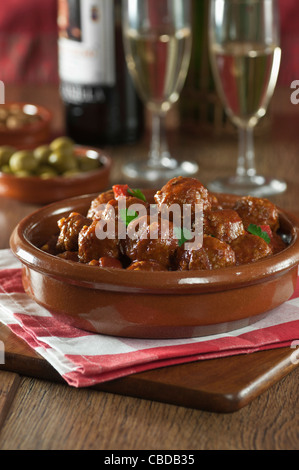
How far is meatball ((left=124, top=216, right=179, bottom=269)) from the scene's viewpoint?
0.87 meters

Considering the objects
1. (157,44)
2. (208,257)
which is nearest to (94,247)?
(208,257)

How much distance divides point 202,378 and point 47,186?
73 cm

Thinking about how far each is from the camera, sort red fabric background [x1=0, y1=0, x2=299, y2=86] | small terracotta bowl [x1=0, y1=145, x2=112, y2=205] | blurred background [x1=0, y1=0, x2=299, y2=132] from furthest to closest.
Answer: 1. red fabric background [x1=0, y1=0, x2=299, y2=86]
2. blurred background [x1=0, y1=0, x2=299, y2=132]
3. small terracotta bowl [x1=0, y1=145, x2=112, y2=205]

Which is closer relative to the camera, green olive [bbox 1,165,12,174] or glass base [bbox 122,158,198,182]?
green olive [bbox 1,165,12,174]

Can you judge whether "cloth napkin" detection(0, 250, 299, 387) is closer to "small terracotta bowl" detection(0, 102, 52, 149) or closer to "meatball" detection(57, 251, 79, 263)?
"meatball" detection(57, 251, 79, 263)

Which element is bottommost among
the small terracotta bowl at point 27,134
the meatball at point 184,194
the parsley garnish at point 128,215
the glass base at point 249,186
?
the glass base at point 249,186

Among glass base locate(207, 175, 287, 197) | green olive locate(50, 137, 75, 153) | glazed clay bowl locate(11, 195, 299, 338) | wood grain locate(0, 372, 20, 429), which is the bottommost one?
glass base locate(207, 175, 287, 197)

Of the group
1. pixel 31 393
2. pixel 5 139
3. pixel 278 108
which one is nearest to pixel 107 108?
pixel 5 139

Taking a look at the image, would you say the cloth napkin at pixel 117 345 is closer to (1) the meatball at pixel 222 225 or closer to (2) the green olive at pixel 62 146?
(1) the meatball at pixel 222 225

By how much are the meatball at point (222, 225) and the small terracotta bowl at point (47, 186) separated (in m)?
0.58

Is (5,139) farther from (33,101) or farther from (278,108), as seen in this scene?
(278,108)

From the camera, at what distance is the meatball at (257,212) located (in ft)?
3.22

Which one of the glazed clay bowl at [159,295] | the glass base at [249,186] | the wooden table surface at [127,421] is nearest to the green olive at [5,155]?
the glass base at [249,186]

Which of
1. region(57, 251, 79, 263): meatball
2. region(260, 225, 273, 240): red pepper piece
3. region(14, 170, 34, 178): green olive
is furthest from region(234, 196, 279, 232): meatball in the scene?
region(14, 170, 34, 178): green olive
